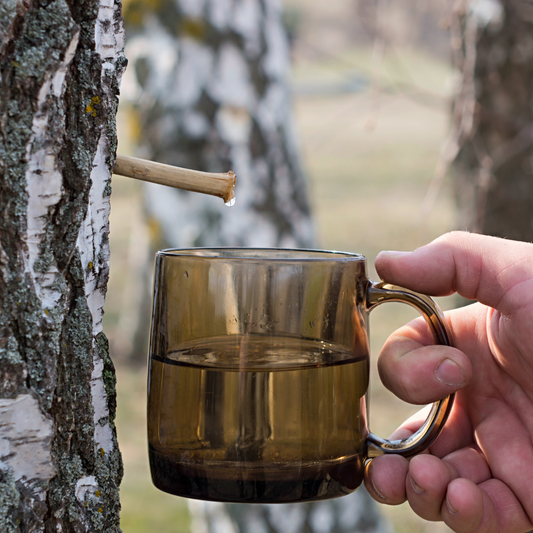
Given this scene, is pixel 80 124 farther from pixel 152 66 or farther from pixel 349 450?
pixel 152 66

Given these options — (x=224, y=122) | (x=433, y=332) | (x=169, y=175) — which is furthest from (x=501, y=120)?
(x=169, y=175)

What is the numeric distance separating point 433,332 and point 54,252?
0.64 metres

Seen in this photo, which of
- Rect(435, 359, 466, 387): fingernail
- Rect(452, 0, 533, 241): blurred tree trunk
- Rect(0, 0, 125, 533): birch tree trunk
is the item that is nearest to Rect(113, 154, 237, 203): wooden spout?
Rect(0, 0, 125, 533): birch tree trunk

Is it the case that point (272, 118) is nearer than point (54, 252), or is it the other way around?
point (54, 252)

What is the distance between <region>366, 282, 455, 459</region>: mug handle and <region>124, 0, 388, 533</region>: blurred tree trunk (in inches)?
56.9

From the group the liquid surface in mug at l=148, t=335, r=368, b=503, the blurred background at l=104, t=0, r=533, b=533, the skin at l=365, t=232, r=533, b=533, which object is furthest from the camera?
the blurred background at l=104, t=0, r=533, b=533

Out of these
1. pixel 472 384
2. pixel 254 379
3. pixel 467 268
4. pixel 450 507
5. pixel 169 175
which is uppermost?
pixel 169 175

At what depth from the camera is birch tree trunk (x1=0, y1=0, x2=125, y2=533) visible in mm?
669

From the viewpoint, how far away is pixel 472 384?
51.1 inches

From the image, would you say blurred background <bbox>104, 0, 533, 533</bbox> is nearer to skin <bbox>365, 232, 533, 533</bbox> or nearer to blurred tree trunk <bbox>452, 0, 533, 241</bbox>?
blurred tree trunk <bbox>452, 0, 533, 241</bbox>

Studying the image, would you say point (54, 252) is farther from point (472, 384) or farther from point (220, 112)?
point (220, 112)

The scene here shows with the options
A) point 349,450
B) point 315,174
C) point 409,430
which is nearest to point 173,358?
point 349,450

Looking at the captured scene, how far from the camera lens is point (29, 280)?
71 centimetres

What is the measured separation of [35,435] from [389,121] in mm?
14572
